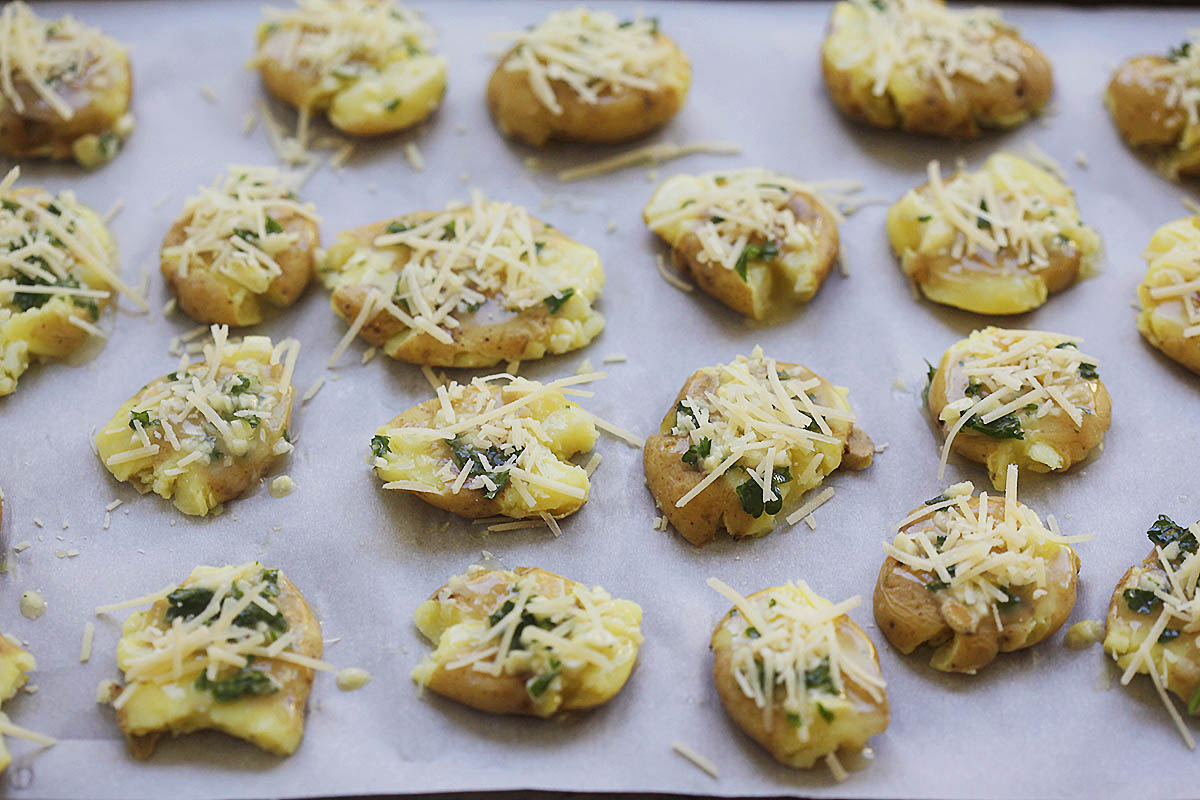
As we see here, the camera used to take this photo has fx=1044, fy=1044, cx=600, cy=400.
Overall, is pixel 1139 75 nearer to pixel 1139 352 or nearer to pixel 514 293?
pixel 1139 352

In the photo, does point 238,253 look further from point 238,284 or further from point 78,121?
point 78,121

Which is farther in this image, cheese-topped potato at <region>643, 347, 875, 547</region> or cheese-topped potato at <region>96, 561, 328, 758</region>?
cheese-topped potato at <region>643, 347, 875, 547</region>

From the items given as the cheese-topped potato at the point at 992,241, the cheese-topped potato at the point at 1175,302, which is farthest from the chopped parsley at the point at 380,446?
the cheese-topped potato at the point at 1175,302

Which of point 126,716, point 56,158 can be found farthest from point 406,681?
point 56,158

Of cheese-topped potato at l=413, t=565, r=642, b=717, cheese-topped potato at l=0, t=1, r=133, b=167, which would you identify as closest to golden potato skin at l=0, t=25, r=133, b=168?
cheese-topped potato at l=0, t=1, r=133, b=167

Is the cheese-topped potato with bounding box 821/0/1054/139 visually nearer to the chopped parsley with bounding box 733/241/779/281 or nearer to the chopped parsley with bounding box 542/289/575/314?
the chopped parsley with bounding box 733/241/779/281

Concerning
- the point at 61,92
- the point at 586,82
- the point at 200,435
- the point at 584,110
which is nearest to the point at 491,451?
the point at 200,435
